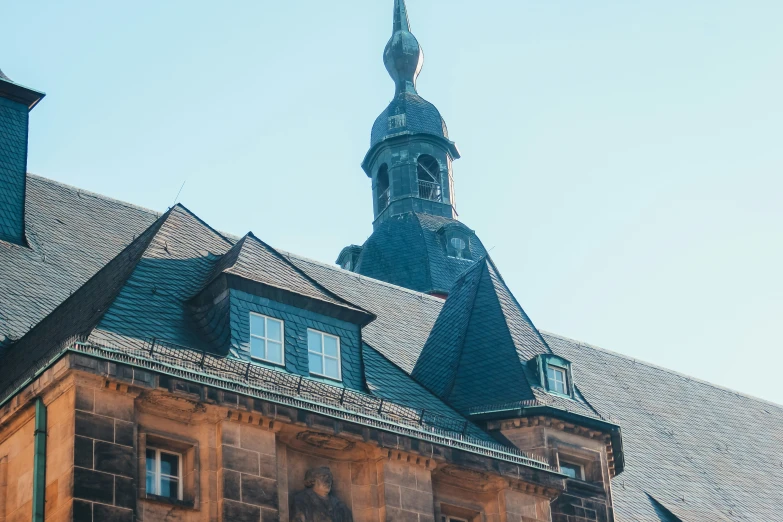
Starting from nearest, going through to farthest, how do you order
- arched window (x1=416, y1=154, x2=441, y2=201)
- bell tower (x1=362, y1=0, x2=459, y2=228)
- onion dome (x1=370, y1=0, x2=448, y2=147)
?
bell tower (x1=362, y1=0, x2=459, y2=228) < arched window (x1=416, y1=154, x2=441, y2=201) < onion dome (x1=370, y1=0, x2=448, y2=147)

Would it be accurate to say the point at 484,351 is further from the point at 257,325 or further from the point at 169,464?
the point at 169,464

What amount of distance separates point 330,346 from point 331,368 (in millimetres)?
456

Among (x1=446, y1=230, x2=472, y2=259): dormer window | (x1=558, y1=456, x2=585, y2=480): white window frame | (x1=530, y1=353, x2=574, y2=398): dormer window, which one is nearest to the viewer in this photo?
(x1=558, y1=456, x2=585, y2=480): white window frame

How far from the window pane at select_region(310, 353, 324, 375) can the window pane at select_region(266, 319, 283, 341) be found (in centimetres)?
66

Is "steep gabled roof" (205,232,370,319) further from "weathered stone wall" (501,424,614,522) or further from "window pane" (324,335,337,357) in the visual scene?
"weathered stone wall" (501,424,614,522)

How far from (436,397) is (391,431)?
4.19 meters

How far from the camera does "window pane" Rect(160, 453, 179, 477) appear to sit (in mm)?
22891

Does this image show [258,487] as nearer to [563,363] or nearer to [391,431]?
[391,431]

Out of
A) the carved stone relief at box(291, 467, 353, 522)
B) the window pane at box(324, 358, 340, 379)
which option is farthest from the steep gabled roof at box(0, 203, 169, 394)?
the carved stone relief at box(291, 467, 353, 522)

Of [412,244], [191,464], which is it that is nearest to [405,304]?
[412,244]

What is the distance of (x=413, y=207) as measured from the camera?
5634 cm

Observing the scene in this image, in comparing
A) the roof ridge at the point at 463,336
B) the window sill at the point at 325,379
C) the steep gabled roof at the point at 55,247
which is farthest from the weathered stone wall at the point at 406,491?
the steep gabled roof at the point at 55,247

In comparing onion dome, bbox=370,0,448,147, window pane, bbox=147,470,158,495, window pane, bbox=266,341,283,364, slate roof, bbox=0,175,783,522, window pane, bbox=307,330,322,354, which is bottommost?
window pane, bbox=147,470,158,495

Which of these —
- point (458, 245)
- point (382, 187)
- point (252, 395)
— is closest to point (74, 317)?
point (252, 395)
